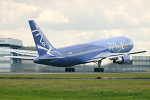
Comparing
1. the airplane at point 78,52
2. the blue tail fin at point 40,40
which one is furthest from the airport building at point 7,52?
the blue tail fin at point 40,40

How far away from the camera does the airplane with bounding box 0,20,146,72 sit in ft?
224

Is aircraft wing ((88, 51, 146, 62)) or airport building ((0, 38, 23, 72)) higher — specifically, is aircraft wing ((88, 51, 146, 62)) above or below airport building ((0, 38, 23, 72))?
below

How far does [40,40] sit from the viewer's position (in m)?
68.1

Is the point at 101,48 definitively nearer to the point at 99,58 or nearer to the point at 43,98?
the point at 99,58

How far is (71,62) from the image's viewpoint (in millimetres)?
74688

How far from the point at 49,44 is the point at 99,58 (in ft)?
45.2

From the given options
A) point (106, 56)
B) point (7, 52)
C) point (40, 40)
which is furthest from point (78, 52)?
point (7, 52)

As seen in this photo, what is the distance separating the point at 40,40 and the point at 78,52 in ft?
36.4

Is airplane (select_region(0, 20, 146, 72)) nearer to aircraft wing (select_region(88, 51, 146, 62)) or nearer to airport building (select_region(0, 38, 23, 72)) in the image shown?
aircraft wing (select_region(88, 51, 146, 62))

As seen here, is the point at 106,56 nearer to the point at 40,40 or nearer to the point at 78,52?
the point at 78,52

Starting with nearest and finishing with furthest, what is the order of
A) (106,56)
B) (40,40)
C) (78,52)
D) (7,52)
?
(40,40) → (78,52) → (106,56) → (7,52)

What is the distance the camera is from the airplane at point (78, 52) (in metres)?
68.3

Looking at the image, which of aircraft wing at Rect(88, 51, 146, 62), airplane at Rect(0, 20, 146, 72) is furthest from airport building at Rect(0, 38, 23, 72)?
aircraft wing at Rect(88, 51, 146, 62)

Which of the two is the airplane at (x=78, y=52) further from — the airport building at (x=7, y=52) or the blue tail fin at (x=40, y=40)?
the airport building at (x=7, y=52)
